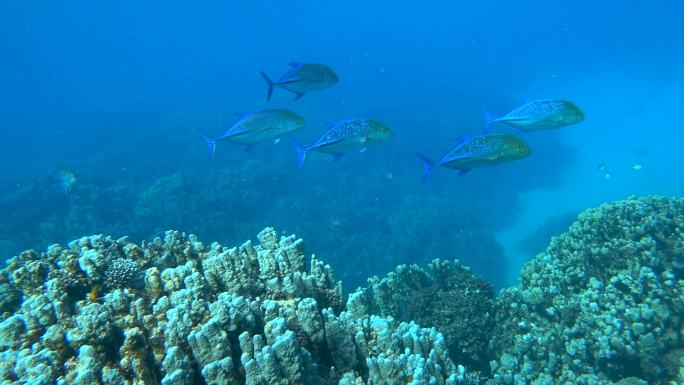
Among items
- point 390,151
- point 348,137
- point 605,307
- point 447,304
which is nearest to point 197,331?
point 348,137

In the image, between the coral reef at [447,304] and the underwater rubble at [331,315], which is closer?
the underwater rubble at [331,315]

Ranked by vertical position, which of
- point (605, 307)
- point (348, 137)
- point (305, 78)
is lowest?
point (605, 307)

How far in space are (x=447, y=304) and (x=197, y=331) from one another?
3.80 metres

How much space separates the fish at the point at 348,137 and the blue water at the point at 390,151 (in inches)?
72.6

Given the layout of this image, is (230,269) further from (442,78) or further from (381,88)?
(442,78)

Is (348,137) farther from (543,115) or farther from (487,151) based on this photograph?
(543,115)

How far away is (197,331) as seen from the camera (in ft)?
7.11

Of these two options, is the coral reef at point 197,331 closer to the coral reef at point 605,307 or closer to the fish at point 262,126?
the fish at point 262,126

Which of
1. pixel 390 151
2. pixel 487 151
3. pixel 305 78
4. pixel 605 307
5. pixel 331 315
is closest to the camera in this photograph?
pixel 331 315

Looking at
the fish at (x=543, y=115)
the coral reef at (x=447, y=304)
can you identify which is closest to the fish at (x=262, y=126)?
the coral reef at (x=447, y=304)

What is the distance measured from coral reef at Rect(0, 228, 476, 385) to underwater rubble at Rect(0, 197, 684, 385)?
0.01m

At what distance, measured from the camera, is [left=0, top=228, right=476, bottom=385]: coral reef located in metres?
2.07

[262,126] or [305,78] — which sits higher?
[305,78]

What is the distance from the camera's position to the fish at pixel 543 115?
4.93 metres
